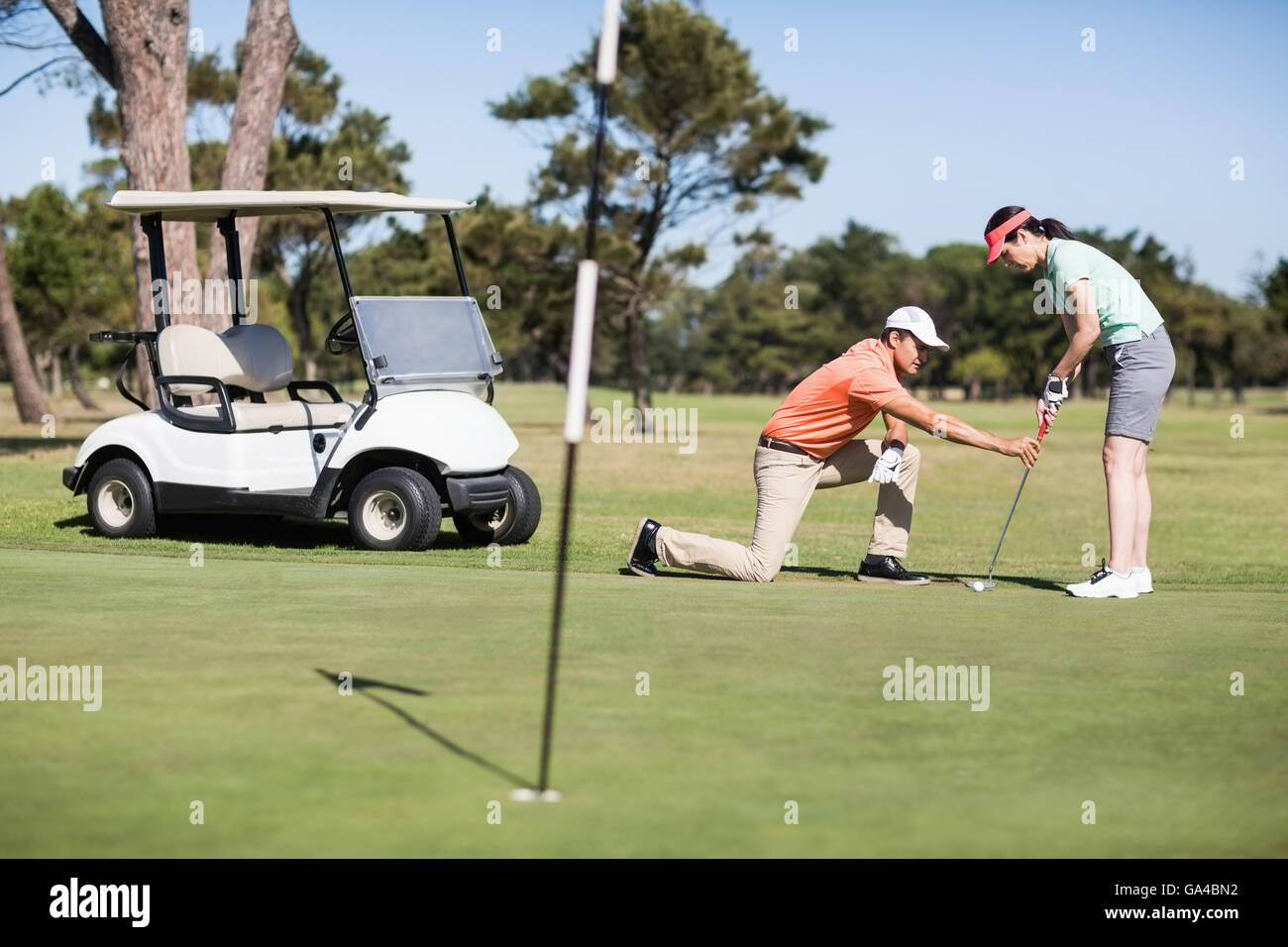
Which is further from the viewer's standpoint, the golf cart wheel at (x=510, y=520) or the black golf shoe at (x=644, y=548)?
the golf cart wheel at (x=510, y=520)

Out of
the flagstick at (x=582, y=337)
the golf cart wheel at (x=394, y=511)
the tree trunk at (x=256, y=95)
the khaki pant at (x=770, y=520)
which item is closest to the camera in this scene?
the flagstick at (x=582, y=337)

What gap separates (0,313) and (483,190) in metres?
14.9

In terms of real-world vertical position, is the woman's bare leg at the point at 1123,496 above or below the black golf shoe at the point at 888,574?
above

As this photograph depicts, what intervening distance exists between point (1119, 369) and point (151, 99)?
1555 centimetres

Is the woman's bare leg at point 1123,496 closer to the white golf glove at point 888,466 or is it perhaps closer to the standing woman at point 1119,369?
the standing woman at point 1119,369

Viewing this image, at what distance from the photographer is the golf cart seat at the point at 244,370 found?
1154cm

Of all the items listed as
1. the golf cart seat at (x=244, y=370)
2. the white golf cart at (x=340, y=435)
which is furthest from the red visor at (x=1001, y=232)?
the golf cart seat at (x=244, y=370)

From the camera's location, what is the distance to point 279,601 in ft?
26.6

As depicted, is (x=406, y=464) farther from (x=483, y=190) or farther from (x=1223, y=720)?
(x=483, y=190)

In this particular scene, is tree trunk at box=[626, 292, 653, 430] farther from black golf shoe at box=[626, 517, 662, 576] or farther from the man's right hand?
the man's right hand

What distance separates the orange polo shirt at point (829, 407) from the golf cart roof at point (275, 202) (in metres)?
3.78

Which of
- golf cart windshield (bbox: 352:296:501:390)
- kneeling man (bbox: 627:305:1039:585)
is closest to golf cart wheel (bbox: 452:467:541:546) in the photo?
golf cart windshield (bbox: 352:296:501:390)

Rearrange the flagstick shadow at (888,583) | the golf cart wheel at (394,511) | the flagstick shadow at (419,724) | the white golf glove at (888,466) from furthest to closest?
1. the golf cart wheel at (394,511)
2. the flagstick shadow at (888,583)
3. the white golf glove at (888,466)
4. the flagstick shadow at (419,724)

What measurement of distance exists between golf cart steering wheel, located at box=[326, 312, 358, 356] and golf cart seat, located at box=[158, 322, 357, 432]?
16.1 inches
